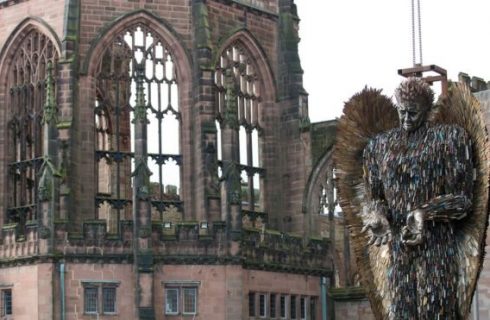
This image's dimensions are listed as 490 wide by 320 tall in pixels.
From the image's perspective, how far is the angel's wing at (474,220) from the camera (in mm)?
7480

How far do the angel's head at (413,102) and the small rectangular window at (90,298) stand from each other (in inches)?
1283

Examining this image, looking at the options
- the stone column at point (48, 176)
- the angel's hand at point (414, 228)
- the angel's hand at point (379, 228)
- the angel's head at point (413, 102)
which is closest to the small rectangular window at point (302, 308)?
the stone column at point (48, 176)

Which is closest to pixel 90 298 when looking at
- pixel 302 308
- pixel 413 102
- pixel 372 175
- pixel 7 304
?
pixel 7 304

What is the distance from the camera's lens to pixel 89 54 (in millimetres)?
42969

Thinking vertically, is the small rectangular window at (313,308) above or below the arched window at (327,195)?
below

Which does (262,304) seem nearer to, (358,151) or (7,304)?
(7,304)

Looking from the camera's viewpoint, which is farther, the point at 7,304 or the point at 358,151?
the point at 7,304

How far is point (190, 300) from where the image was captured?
132 ft

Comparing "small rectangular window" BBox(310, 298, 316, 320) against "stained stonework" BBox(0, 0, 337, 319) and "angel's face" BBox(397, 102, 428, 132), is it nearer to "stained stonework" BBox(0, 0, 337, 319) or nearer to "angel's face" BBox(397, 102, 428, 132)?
"stained stonework" BBox(0, 0, 337, 319)

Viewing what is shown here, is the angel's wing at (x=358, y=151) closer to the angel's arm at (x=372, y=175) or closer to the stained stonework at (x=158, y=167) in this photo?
the angel's arm at (x=372, y=175)

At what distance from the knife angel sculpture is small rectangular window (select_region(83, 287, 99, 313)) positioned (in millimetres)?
32241

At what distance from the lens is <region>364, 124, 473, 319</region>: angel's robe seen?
745cm

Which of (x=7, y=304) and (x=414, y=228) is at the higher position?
(x=7, y=304)

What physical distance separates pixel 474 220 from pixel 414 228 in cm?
41
